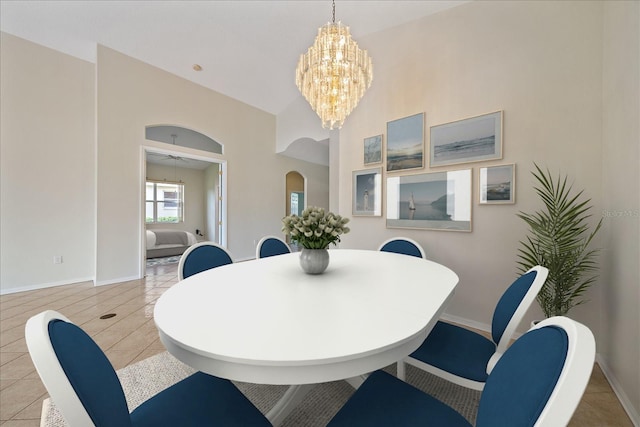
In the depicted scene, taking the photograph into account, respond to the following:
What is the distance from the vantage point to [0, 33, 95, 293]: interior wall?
319 cm

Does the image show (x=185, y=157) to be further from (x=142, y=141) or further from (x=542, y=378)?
(x=542, y=378)

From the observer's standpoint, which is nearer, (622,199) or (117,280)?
(622,199)

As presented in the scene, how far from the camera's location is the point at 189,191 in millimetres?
8305

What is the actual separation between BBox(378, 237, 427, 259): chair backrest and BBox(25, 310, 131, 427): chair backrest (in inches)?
80.5

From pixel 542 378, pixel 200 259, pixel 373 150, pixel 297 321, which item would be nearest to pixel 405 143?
pixel 373 150

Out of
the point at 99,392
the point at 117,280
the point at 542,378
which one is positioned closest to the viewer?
the point at 542,378

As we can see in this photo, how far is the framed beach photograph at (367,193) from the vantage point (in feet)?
10.1

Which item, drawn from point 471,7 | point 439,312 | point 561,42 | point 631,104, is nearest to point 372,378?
point 439,312

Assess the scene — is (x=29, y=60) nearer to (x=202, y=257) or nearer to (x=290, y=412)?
(x=202, y=257)

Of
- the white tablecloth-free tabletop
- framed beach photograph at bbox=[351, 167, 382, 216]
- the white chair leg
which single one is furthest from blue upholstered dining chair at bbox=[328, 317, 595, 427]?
framed beach photograph at bbox=[351, 167, 382, 216]

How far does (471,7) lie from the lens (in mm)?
2416

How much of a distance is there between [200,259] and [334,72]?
1.92m

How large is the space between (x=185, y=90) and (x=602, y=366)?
6.11m

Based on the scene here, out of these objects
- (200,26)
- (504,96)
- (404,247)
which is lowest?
(404,247)
